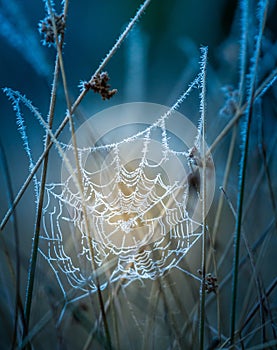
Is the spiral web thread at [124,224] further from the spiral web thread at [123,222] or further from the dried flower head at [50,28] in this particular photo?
the dried flower head at [50,28]

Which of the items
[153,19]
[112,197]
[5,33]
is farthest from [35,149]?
Result: [5,33]

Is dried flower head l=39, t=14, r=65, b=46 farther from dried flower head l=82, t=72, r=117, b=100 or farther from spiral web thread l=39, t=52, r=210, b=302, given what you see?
spiral web thread l=39, t=52, r=210, b=302

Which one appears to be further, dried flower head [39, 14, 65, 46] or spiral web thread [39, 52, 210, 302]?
spiral web thread [39, 52, 210, 302]

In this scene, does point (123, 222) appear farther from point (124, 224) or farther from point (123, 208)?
point (123, 208)

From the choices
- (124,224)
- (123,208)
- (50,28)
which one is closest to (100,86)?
(50,28)

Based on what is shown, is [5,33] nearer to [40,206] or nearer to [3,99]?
[40,206]

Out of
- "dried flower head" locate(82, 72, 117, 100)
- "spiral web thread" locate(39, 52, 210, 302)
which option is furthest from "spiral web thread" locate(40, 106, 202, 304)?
"dried flower head" locate(82, 72, 117, 100)

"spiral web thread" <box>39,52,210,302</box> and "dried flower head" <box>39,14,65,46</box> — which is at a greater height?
"dried flower head" <box>39,14,65,46</box>

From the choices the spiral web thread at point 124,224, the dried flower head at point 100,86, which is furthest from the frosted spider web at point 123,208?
the dried flower head at point 100,86
